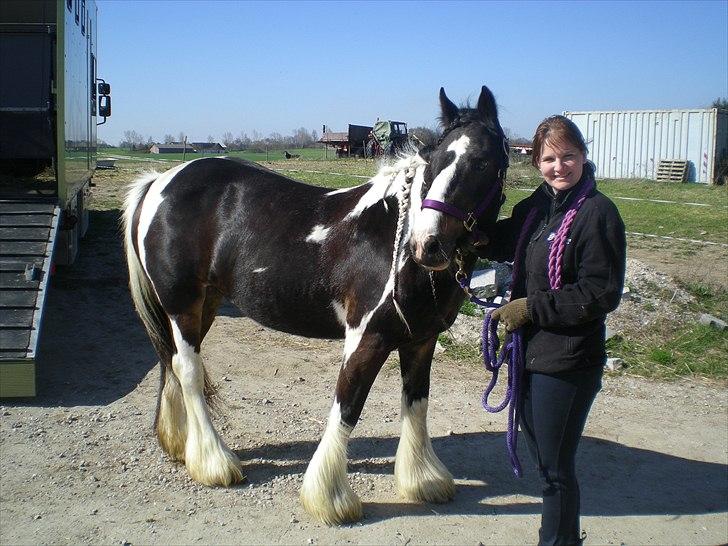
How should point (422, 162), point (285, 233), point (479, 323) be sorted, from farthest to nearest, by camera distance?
1. point (479, 323)
2. point (285, 233)
3. point (422, 162)

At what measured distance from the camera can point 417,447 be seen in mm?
3615

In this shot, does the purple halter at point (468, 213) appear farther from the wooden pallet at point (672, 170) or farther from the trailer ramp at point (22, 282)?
the wooden pallet at point (672, 170)

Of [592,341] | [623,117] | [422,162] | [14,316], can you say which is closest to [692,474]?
[592,341]

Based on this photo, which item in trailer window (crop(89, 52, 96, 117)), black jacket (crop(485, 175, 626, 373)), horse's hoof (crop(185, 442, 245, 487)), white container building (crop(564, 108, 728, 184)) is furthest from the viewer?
white container building (crop(564, 108, 728, 184))

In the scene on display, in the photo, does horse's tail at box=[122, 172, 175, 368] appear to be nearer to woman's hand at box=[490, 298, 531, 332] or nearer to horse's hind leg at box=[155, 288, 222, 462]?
horse's hind leg at box=[155, 288, 222, 462]

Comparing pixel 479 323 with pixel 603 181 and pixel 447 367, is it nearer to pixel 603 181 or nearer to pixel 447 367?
pixel 447 367

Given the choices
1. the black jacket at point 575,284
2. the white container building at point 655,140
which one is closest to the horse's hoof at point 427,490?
the black jacket at point 575,284

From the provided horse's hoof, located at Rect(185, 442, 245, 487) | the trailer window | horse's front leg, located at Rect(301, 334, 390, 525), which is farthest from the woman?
the trailer window

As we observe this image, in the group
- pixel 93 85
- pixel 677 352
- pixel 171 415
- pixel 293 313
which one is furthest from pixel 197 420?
pixel 93 85

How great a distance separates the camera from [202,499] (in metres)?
3.55

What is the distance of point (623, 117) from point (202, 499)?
81.5 feet

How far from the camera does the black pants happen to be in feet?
8.11

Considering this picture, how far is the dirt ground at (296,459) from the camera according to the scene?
329cm

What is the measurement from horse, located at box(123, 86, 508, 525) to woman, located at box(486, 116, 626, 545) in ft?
1.17
